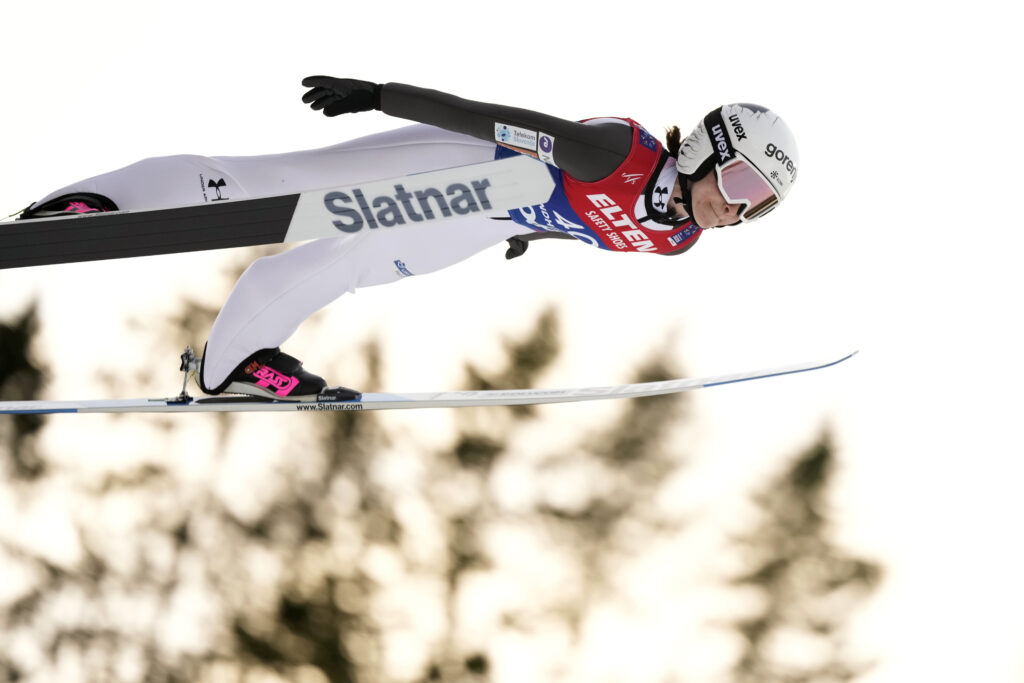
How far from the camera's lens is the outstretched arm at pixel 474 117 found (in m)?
2.49

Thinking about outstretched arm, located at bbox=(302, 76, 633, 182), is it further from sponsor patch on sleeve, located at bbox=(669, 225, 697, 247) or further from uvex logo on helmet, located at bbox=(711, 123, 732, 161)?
sponsor patch on sleeve, located at bbox=(669, 225, 697, 247)

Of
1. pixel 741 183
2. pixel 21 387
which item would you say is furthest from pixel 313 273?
pixel 21 387

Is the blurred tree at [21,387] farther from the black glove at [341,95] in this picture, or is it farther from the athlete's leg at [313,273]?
the black glove at [341,95]

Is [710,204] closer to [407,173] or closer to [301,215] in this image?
[407,173]

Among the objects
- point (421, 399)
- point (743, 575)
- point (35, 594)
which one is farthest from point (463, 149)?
point (35, 594)

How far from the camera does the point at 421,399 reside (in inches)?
141

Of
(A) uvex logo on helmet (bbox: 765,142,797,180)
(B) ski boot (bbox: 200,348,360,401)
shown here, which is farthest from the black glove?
(A) uvex logo on helmet (bbox: 765,142,797,180)

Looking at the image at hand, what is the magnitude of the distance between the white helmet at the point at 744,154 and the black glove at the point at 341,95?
105 cm

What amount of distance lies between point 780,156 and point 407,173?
128 centimetres

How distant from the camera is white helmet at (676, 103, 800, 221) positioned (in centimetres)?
261

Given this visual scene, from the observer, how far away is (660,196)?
271 centimetres

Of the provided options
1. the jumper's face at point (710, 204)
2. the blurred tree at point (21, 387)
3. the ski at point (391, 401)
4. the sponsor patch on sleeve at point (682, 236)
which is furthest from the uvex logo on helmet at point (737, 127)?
the blurred tree at point (21, 387)

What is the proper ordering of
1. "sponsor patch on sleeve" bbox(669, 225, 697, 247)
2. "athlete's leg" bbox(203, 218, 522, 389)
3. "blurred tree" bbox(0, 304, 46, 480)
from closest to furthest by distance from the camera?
"sponsor patch on sleeve" bbox(669, 225, 697, 247) < "athlete's leg" bbox(203, 218, 522, 389) < "blurred tree" bbox(0, 304, 46, 480)

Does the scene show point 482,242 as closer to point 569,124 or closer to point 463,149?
point 463,149
